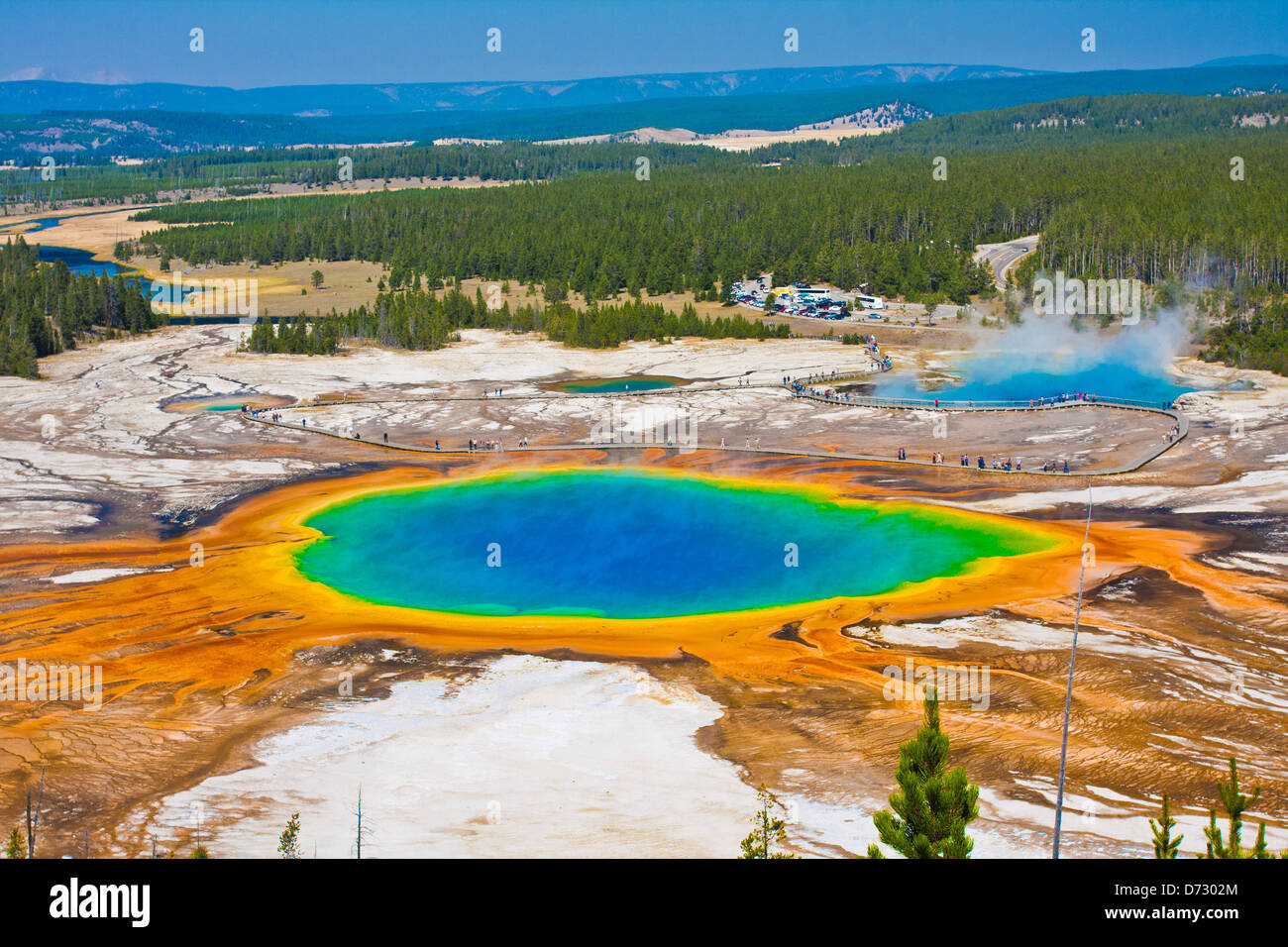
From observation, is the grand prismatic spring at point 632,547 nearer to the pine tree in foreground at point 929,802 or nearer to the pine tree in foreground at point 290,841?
the pine tree in foreground at point 290,841

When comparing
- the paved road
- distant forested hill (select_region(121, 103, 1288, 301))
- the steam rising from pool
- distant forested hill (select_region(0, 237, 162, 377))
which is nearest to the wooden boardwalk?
the steam rising from pool

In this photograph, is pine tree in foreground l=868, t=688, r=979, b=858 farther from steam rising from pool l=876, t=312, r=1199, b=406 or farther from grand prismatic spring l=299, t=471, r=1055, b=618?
steam rising from pool l=876, t=312, r=1199, b=406

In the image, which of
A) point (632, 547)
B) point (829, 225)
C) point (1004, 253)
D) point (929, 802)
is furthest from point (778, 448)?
point (1004, 253)

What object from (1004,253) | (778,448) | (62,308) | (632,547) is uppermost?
(1004,253)

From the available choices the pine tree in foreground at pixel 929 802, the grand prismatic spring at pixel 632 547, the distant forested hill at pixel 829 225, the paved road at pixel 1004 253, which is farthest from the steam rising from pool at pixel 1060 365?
the pine tree in foreground at pixel 929 802

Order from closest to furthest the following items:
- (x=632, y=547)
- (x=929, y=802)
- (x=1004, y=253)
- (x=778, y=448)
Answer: (x=929, y=802)
(x=632, y=547)
(x=778, y=448)
(x=1004, y=253)

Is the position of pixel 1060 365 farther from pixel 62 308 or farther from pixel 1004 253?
pixel 62 308

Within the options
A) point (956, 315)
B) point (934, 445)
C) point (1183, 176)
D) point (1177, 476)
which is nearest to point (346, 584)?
point (934, 445)

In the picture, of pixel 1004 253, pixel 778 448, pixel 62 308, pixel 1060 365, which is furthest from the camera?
pixel 1004 253
